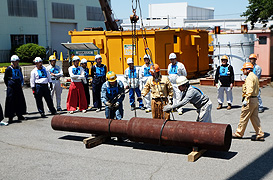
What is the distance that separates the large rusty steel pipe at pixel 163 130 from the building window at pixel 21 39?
3126 centimetres

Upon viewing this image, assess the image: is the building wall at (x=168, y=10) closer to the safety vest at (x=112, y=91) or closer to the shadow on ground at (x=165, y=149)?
the safety vest at (x=112, y=91)

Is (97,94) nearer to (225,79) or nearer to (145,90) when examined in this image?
(145,90)

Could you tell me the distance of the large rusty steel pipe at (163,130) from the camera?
660 centimetres

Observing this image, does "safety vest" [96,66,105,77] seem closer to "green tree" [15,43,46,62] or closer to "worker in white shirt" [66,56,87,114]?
"worker in white shirt" [66,56,87,114]

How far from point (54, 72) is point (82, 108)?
5.25ft

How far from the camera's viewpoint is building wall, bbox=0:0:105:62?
117 ft

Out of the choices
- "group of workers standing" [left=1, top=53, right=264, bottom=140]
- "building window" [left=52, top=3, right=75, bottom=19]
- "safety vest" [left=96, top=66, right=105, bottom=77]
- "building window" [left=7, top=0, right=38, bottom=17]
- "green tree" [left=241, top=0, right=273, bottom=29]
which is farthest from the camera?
"building window" [left=52, top=3, right=75, bottom=19]

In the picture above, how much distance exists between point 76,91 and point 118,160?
214 inches

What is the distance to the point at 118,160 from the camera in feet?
22.6

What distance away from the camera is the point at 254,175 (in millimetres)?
5852

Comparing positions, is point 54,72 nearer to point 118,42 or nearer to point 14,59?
point 14,59

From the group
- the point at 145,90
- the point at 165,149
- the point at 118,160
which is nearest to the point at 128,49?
the point at 145,90

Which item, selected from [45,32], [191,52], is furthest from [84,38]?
[45,32]

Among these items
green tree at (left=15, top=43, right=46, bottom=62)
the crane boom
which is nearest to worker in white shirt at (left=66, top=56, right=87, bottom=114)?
the crane boom
